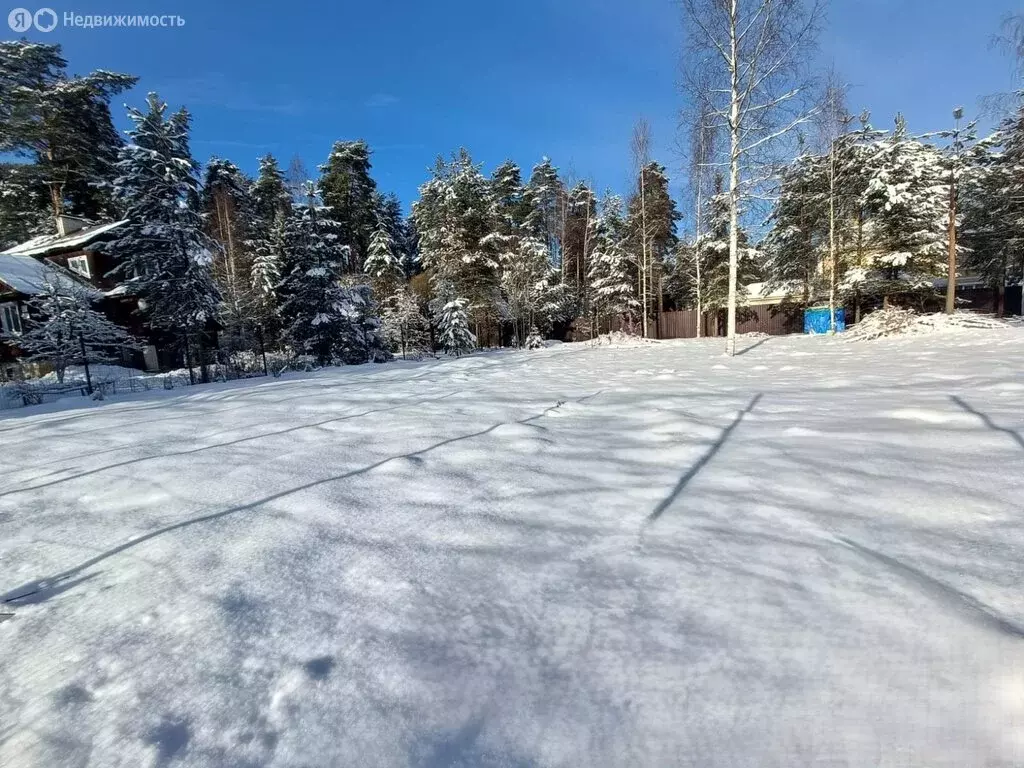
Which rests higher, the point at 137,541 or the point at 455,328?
the point at 455,328

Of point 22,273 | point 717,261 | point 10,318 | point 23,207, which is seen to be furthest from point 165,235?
point 717,261

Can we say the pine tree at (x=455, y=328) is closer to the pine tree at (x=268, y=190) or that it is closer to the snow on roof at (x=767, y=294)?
the snow on roof at (x=767, y=294)

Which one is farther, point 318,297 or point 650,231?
point 650,231

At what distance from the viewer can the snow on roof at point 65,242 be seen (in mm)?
20142

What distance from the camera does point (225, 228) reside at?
2614cm

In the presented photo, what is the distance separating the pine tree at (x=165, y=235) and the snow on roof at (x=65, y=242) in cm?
410

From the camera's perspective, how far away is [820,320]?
21438mm

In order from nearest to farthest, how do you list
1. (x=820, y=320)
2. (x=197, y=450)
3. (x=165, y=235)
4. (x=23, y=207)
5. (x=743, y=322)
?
(x=197, y=450) < (x=165, y=235) < (x=820, y=320) < (x=23, y=207) < (x=743, y=322)

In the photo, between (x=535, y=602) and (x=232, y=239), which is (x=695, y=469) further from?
(x=232, y=239)

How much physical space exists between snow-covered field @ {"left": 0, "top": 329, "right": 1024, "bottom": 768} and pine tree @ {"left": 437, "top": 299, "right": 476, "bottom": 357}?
18610 mm

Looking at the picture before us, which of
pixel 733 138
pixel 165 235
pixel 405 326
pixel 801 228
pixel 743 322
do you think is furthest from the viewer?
pixel 743 322

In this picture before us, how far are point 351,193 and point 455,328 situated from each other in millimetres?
16445

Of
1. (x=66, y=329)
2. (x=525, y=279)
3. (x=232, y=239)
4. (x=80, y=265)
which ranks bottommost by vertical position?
(x=66, y=329)

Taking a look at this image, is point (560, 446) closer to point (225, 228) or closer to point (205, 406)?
point (205, 406)
